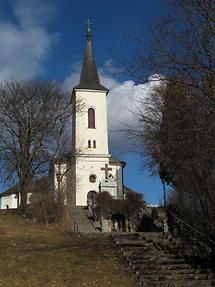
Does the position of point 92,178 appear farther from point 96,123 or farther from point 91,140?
point 96,123

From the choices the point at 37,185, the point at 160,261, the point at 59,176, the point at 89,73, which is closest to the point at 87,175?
the point at 89,73

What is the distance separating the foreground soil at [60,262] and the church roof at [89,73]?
36514 millimetres

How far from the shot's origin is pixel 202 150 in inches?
433

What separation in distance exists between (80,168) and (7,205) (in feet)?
48.4

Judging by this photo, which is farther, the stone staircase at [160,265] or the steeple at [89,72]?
the steeple at [89,72]

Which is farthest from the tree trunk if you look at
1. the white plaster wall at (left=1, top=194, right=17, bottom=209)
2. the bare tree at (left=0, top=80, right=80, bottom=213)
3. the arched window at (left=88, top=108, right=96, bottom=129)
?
the white plaster wall at (left=1, top=194, right=17, bottom=209)

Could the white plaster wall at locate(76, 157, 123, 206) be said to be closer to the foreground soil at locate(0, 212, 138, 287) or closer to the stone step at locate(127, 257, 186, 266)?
the foreground soil at locate(0, 212, 138, 287)

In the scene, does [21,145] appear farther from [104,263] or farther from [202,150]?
[202,150]

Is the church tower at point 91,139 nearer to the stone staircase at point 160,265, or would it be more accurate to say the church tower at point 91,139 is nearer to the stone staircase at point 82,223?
the stone staircase at point 82,223

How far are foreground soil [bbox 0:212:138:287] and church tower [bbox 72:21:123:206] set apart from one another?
92.9ft

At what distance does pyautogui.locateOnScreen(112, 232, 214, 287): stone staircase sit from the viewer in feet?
45.6

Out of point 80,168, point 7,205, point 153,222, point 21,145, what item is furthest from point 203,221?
point 7,205

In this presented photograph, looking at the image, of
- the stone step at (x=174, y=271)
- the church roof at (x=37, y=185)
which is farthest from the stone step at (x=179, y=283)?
the church roof at (x=37, y=185)

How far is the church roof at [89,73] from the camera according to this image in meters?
55.1
